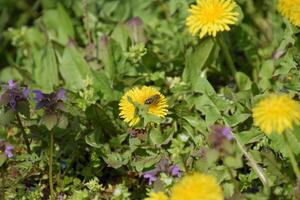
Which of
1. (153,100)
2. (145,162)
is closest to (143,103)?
(153,100)

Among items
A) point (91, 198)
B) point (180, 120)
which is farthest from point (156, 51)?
point (91, 198)

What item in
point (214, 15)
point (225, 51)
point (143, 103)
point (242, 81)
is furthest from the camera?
point (242, 81)

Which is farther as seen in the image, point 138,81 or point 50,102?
point 138,81

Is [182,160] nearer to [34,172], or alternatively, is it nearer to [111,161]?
[111,161]

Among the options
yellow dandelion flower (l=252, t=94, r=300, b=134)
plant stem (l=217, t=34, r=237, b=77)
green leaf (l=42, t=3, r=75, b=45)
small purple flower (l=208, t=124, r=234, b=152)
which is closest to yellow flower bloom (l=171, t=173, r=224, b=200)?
small purple flower (l=208, t=124, r=234, b=152)

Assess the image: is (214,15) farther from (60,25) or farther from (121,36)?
(60,25)

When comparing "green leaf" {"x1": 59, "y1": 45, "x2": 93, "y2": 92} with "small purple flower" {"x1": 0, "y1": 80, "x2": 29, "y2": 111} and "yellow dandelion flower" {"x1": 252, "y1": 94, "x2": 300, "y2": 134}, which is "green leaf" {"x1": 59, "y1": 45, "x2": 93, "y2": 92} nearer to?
"small purple flower" {"x1": 0, "y1": 80, "x2": 29, "y2": 111}
